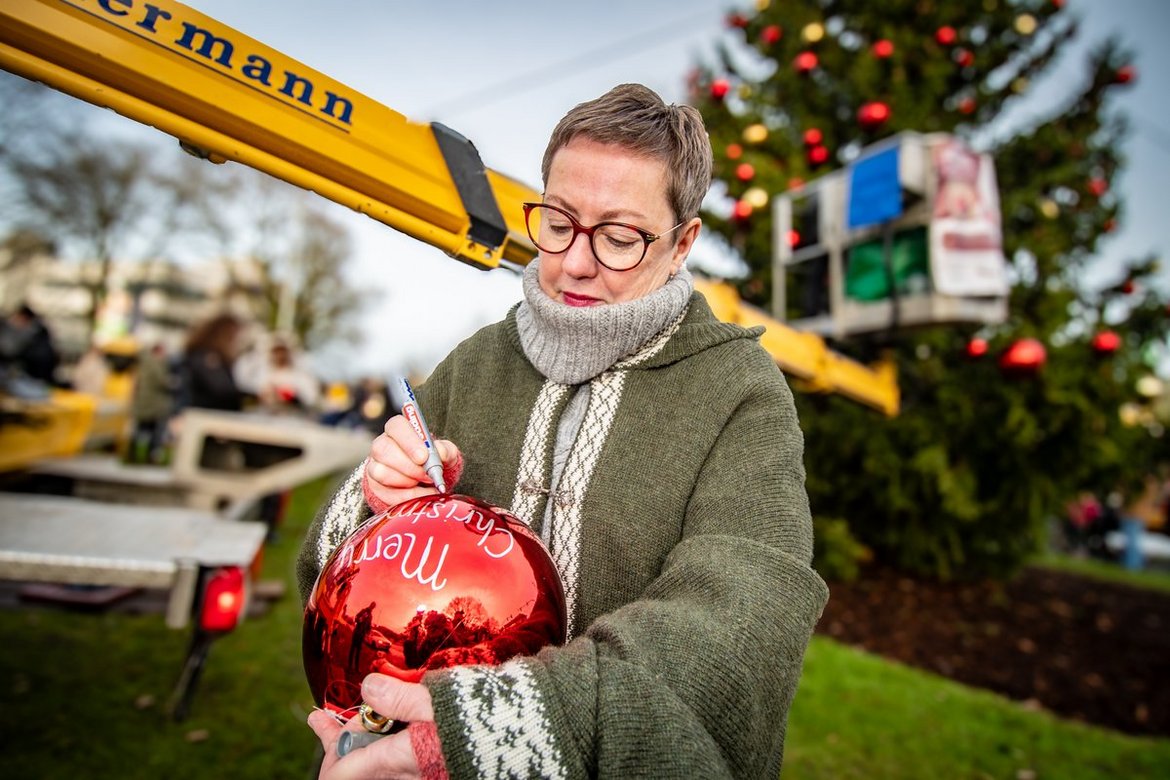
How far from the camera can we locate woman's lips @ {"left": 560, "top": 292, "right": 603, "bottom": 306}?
4.58 ft

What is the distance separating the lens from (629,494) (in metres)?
1.32

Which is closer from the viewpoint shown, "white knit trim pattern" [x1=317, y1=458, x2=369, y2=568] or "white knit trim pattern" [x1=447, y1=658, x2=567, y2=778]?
"white knit trim pattern" [x1=447, y1=658, x2=567, y2=778]

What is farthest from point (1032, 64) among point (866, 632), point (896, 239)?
point (866, 632)

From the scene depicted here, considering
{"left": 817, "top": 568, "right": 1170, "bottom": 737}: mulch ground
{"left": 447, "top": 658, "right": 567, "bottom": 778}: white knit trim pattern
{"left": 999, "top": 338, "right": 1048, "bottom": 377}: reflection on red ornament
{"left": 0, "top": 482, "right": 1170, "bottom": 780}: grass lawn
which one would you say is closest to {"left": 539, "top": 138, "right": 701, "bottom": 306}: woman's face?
{"left": 447, "top": 658, "right": 567, "bottom": 778}: white knit trim pattern

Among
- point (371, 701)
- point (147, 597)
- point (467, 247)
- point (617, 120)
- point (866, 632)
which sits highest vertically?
point (617, 120)

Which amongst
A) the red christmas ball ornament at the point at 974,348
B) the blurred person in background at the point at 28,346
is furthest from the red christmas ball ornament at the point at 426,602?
the blurred person in background at the point at 28,346

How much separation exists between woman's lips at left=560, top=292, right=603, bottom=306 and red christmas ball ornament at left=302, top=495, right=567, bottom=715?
481 millimetres

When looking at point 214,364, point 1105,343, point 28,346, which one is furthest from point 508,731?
point 28,346

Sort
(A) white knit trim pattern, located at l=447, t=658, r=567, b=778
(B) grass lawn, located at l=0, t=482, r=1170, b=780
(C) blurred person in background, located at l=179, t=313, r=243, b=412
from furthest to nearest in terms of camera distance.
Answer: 1. (C) blurred person in background, located at l=179, t=313, r=243, b=412
2. (B) grass lawn, located at l=0, t=482, r=1170, b=780
3. (A) white knit trim pattern, located at l=447, t=658, r=567, b=778

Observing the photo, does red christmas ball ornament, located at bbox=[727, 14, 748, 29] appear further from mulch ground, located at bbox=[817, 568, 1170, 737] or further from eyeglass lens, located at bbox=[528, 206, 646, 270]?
eyeglass lens, located at bbox=[528, 206, 646, 270]

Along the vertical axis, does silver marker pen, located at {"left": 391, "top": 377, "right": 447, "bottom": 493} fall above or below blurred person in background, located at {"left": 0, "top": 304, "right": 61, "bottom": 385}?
above

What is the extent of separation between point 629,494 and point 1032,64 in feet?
30.8

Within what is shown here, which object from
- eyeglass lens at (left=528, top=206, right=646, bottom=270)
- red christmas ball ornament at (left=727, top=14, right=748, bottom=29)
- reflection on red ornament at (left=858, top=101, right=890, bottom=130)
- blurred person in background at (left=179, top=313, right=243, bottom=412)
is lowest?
blurred person in background at (left=179, top=313, right=243, bottom=412)

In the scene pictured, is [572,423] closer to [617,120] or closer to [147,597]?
[617,120]
